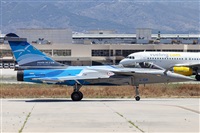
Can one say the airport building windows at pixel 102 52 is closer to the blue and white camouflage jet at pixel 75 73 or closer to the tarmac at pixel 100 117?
the blue and white camouflage jet at pixel 75 73

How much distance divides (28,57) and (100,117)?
971 cm

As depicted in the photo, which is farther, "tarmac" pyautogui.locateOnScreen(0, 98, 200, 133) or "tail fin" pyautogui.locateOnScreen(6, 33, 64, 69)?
"tail fin" pyautogui.locateOnScreen(6, 33, 64, 69)

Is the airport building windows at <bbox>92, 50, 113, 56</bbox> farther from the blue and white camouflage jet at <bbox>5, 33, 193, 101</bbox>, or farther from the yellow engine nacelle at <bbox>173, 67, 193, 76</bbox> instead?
the blue and white camouflage jet at <bbox>5, 33, 193, 101</bbox>

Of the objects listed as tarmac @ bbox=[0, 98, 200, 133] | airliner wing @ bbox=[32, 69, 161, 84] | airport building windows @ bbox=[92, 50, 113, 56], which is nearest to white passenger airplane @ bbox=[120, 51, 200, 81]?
airliner wing @ bbox=[32, 69, 161, 84]

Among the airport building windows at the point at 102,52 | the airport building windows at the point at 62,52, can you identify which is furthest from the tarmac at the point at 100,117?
the airport building windows at the point at 102,52

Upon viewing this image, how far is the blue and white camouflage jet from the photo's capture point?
1148 inches

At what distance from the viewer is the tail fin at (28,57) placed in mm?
29609

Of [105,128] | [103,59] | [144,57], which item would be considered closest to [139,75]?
[105,128]

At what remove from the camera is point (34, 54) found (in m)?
29.8

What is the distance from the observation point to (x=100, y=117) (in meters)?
20.8

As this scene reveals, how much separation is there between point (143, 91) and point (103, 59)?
223 feet

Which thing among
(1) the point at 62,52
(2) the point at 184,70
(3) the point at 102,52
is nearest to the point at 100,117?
(2) the point at 184,70

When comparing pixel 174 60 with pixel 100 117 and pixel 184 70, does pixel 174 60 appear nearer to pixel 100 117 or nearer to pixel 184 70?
pixel 184 70

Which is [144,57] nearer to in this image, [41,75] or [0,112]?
[41,75]
